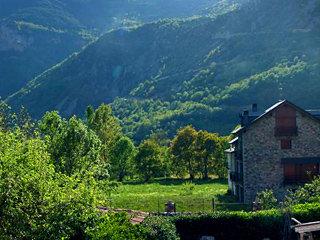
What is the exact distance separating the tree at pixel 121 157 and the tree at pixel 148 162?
143 cm

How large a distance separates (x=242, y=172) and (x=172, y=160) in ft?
114

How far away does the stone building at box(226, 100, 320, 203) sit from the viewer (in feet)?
174

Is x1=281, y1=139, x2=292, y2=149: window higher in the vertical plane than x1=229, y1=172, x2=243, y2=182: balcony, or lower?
higher

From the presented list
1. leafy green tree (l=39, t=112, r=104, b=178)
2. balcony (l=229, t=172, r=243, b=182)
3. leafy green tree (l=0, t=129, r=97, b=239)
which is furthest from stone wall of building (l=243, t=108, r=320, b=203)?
leafy green tree (l=0, t=129, r=97, b=239)

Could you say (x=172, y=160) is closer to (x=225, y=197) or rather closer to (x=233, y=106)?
(x=225, y=197)

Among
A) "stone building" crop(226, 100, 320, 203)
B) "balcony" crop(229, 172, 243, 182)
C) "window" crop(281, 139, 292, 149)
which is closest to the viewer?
"stone building" crop(226, 100, 320, 203)

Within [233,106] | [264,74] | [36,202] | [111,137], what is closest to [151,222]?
[36,202]

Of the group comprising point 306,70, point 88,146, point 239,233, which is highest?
point 306,70

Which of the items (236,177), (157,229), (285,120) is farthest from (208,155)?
(157,229)

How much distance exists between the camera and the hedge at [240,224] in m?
31.3

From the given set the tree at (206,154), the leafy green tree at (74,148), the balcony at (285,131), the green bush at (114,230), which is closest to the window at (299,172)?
the balcony at (285,131)

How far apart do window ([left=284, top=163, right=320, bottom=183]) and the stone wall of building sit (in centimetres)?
57

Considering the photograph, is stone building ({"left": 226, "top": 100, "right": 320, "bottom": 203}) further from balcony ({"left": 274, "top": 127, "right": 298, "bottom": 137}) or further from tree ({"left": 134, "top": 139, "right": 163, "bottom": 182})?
tree ({"left": 134, "top": 139, "right": 163, "bottom": 182})

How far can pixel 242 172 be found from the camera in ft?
177
